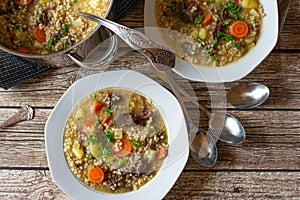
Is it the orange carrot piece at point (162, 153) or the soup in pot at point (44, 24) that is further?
the orange carrot piece at point (162, 153)

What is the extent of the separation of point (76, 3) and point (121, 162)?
72 cm

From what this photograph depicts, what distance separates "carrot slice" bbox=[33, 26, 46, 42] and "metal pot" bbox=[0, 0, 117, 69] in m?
0.09

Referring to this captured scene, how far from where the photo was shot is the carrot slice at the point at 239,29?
7.05 ft

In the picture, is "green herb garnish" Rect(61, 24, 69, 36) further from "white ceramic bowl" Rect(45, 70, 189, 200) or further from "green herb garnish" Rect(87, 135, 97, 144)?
"green herb garnish" Rect(87, 135, 97, 144)

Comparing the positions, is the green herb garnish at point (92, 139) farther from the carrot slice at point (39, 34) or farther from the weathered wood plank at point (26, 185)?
the carrot slice at point (39, 34)

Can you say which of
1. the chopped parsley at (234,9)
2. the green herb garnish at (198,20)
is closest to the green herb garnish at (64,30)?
the green herb garnish at (198,20)

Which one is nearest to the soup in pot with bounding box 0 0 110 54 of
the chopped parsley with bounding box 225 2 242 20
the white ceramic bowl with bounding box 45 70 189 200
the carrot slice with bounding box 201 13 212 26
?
the white ceramic bowl with bounding box 45 70 189 200

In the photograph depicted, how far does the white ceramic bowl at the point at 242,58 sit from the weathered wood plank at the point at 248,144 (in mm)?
199

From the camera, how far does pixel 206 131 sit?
2145mm

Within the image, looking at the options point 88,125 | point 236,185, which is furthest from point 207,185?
point 88,125

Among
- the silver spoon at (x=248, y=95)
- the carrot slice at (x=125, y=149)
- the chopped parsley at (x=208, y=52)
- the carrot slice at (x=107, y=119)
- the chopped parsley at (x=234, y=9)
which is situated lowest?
the carrot slice at (x=125, y=149)

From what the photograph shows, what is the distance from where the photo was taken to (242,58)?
2162 mm

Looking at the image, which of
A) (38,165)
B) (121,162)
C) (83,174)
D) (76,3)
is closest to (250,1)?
(76,3)

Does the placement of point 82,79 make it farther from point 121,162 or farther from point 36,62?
point 121,162
